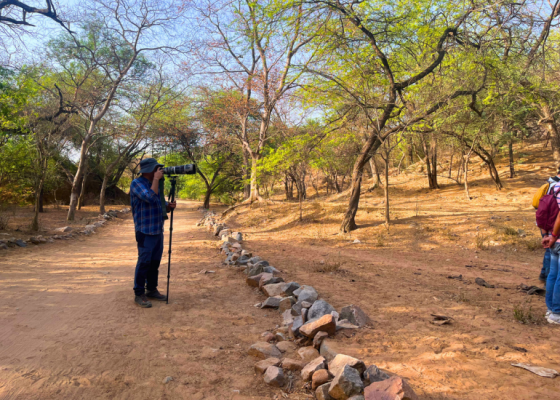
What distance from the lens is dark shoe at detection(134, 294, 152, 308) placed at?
12.4 ft

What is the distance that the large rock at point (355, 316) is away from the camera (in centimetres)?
320

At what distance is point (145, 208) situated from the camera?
383cm

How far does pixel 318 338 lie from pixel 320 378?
591mm

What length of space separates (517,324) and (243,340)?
263cm

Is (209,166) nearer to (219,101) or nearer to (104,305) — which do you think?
(219,101)

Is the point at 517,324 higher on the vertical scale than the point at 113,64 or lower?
lower

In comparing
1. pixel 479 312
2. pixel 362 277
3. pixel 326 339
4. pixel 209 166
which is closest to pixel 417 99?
pixel 362 277

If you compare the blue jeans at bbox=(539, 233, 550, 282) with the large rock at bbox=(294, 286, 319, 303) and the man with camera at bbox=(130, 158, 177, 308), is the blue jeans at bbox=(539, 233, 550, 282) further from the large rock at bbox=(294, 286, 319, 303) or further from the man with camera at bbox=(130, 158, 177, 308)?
the man with camera at bbox=(130, 158, 177, 308)

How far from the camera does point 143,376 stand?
7.80 ft

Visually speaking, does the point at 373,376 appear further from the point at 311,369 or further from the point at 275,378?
the point at 275,378

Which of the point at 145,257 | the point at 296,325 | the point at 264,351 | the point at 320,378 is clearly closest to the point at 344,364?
the point at 320,378

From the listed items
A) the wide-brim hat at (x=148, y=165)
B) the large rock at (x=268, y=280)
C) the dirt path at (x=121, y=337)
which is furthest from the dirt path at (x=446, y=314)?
the wide-brim hat at (x=148, y=165)

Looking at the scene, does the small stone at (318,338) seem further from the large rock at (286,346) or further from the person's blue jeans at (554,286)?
the person's blue jeans at (554,286)

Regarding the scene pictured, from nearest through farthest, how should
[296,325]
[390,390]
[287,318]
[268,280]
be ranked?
[390,390] → [296,325] → [287,318] → [268,280]
